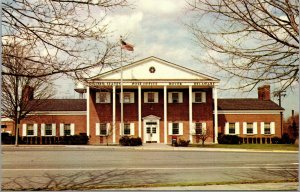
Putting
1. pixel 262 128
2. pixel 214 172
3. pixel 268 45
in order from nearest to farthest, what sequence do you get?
1. pixel 268 45
2. pixel 214 172
3. pixel 262 128

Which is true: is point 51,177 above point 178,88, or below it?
below

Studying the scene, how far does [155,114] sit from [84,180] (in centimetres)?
Answer: 2870

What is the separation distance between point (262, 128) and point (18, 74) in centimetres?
3722

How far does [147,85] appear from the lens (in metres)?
39.0

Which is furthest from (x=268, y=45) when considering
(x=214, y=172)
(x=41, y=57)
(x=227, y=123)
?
(x=227, y=123)

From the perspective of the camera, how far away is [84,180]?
40.3 feet

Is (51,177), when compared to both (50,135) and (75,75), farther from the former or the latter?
(50,135)

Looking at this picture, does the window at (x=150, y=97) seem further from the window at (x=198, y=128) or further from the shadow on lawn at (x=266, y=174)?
the shadow on lawn at (x=266, y=174)

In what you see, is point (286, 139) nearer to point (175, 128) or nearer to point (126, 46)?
point (175, 128)

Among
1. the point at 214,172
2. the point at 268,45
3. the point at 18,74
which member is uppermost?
the point at 268,45

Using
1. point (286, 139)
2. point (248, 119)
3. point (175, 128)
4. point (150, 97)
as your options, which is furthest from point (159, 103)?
point (286, 139)

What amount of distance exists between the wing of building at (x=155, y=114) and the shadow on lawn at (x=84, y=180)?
24.8m

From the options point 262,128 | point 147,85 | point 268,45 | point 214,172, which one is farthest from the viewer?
point 262,128

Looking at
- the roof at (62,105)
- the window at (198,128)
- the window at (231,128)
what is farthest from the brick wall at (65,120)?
the window at (231,128)
